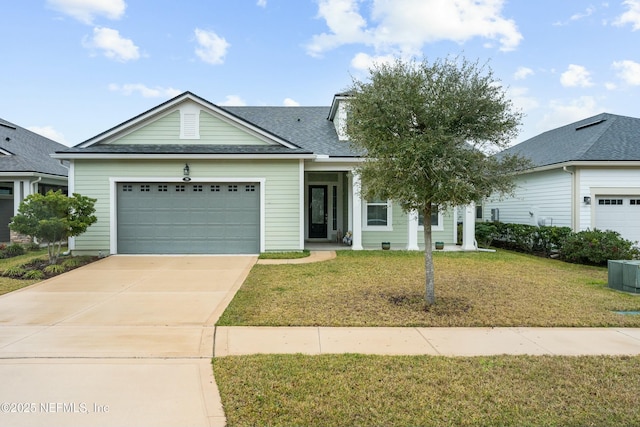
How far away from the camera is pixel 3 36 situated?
516 inches

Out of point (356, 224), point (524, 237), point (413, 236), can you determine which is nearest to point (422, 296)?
point (356, 224)

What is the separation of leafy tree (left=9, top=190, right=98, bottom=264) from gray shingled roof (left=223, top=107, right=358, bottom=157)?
6.17 metres

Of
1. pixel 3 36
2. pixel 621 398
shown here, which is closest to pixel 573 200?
pixel 621 398

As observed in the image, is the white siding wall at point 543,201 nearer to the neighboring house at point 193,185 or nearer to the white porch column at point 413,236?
the white porch column at point 413,236

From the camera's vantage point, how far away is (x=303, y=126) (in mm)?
16297

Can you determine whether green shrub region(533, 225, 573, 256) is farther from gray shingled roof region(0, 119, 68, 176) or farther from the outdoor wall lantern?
gray shingled roof region(0, 119, 68, 176)

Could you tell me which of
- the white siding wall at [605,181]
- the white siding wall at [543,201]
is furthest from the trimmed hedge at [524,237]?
the white siding wall at [605,181]

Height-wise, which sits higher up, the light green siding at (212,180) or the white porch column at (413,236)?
the light green siding at (212,180)

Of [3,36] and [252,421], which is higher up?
[3,36]

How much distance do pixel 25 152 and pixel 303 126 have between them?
12.3 m

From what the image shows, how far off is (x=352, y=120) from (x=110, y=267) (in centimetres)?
793

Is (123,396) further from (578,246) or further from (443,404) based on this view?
(578,246)

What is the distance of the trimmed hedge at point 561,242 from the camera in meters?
11.2

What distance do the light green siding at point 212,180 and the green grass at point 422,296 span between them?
2.23 meters
